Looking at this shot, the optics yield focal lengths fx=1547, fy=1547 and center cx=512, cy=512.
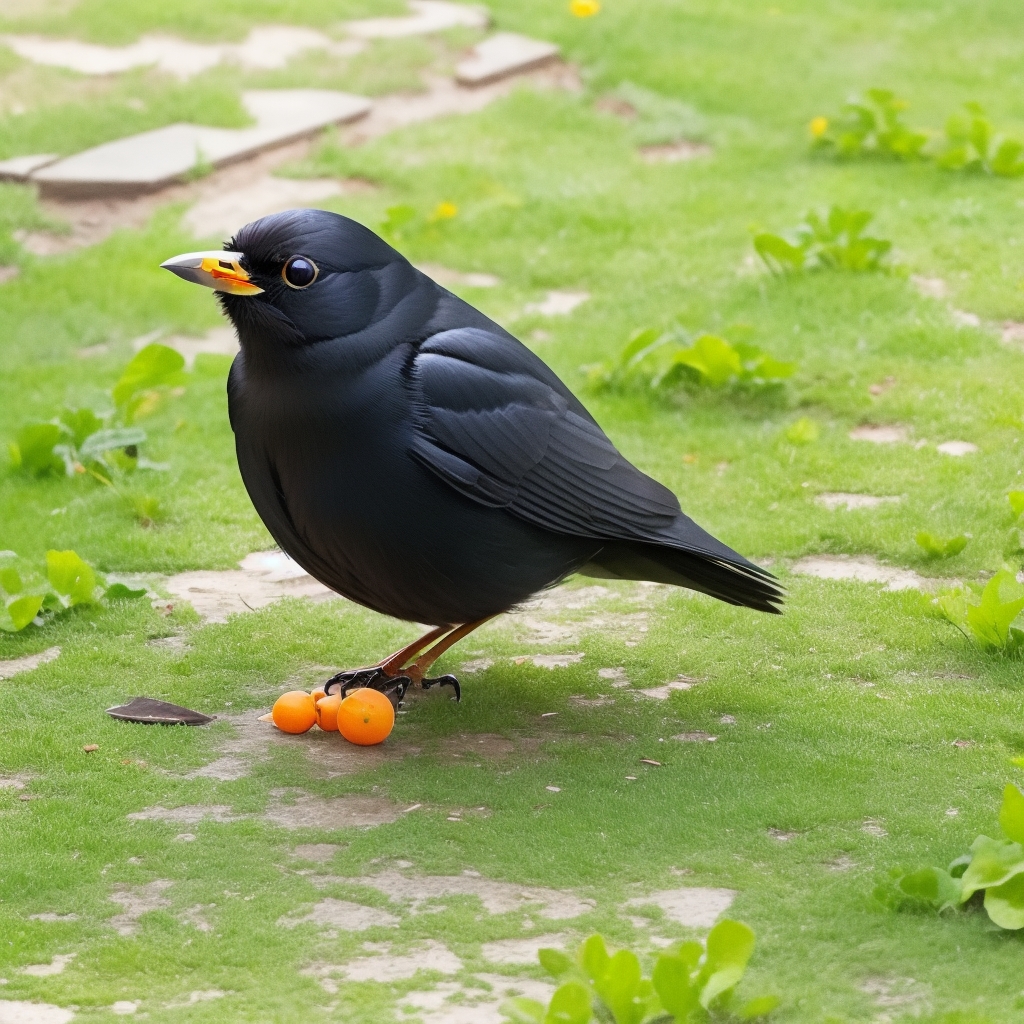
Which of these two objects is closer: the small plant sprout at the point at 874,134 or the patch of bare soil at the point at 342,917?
the patch of bare soil at the point at 342,917

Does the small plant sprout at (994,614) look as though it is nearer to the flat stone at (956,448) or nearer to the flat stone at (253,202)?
the flat stone at (956,448)

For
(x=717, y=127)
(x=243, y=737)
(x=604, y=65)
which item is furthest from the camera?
(x=604, y=65)

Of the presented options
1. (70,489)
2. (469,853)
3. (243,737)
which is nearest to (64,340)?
(70,489)

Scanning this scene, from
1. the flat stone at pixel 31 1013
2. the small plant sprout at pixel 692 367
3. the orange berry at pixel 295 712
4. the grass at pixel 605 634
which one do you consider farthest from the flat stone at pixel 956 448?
the flat stone at pixel 31 1013

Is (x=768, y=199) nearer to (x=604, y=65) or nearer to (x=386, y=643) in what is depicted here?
(x=604, y=65)

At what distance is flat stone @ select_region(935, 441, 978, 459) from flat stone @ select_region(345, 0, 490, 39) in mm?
6255

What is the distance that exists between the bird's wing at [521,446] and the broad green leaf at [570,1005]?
1587 mm

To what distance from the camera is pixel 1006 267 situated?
7602mm

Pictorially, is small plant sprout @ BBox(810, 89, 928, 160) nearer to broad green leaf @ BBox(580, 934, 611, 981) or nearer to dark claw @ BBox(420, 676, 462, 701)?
dark claw @ BBox(420, 676, 462, 701)

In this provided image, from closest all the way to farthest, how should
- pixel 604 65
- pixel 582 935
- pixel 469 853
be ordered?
1. pixel 582 935
2. pixel 469 853
3. pixel 604 65

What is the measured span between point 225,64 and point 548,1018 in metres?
8.60

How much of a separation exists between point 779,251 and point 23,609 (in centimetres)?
426

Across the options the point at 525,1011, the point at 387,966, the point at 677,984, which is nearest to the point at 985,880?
the point at 677,984

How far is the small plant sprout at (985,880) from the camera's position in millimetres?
3078
